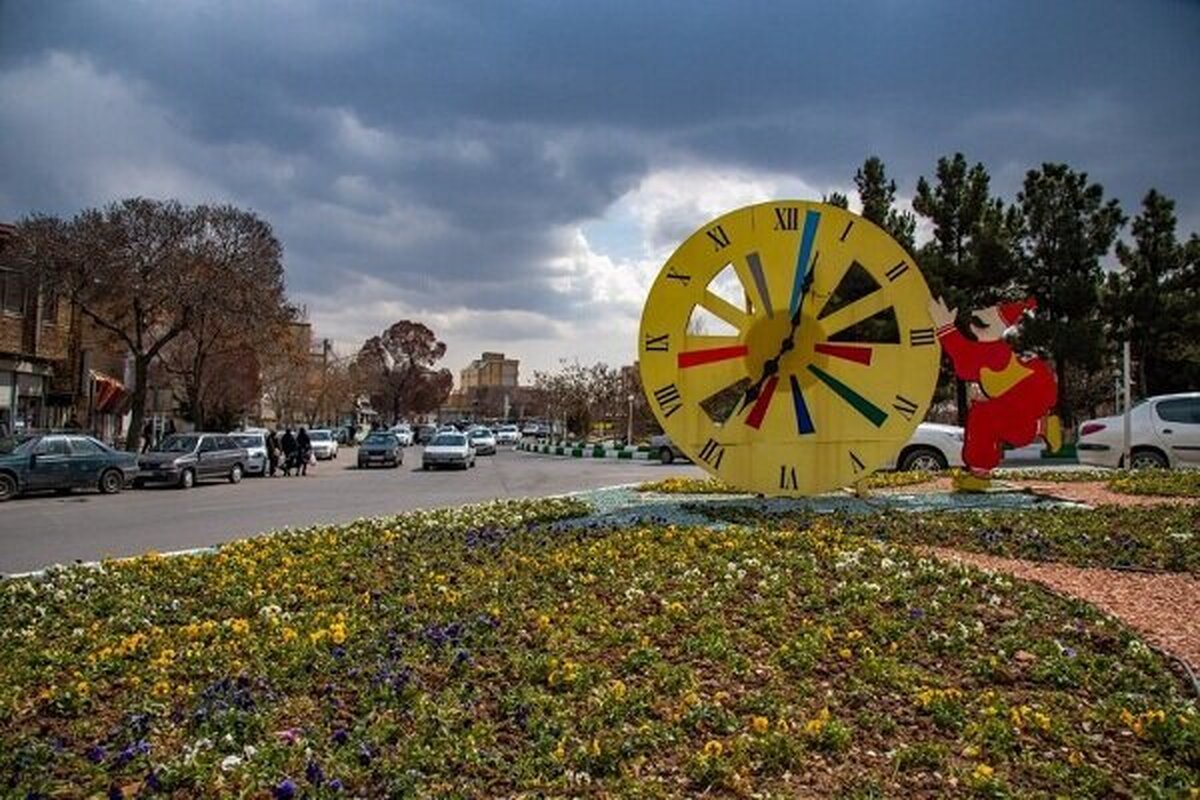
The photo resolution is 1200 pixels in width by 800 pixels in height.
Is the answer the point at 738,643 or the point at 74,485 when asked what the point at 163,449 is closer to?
the point at 74,485

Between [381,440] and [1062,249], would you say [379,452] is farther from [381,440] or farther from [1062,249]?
[1062,249]

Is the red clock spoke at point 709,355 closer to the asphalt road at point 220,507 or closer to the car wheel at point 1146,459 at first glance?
the asphalt road at point 220,507

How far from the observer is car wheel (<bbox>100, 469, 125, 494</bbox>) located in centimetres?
2184

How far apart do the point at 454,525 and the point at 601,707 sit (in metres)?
6.04

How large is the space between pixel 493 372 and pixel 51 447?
374ft

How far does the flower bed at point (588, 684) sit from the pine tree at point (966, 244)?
2661 centimetres

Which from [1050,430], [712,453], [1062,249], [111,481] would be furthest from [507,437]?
[712,453]

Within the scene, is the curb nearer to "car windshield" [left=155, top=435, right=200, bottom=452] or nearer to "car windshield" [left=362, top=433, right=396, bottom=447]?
"car windshield" [left=362, top=433, right=396, bottom=447]

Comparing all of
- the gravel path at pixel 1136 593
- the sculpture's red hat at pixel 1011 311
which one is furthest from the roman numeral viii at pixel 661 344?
the sculpture's red hat at pixel 1011 311

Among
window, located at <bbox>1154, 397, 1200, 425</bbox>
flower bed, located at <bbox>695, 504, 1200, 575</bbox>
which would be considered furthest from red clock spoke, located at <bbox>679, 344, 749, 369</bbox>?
window, located at <bbox>1154, 397, 1200, 425</bbox>

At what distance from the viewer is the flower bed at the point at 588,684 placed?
3.79m

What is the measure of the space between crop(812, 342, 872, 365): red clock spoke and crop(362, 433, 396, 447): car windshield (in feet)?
88.8

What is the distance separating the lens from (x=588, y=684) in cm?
467

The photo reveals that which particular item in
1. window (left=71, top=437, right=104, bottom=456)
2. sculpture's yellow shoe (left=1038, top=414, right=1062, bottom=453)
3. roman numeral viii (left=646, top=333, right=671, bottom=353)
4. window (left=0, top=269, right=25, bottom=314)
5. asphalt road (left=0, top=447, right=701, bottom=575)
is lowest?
asphalt road (left=0, top=447, right=701, bottom=575)
